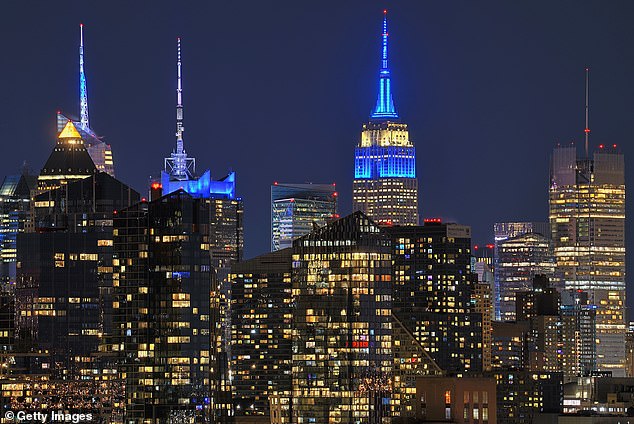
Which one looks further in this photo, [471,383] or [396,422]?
[396,422]

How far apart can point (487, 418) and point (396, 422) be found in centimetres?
1340

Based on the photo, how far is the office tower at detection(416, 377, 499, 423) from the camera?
177000mm

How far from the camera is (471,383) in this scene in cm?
17888

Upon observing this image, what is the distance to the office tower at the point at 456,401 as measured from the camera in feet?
581

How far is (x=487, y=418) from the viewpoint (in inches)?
7106

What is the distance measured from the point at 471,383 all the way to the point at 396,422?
581 inches

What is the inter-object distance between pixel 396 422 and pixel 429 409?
42.4 ft

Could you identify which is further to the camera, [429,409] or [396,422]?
[396,422]

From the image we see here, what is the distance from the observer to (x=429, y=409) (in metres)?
179

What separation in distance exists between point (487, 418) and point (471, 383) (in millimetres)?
3811

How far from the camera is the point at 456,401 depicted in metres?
178
